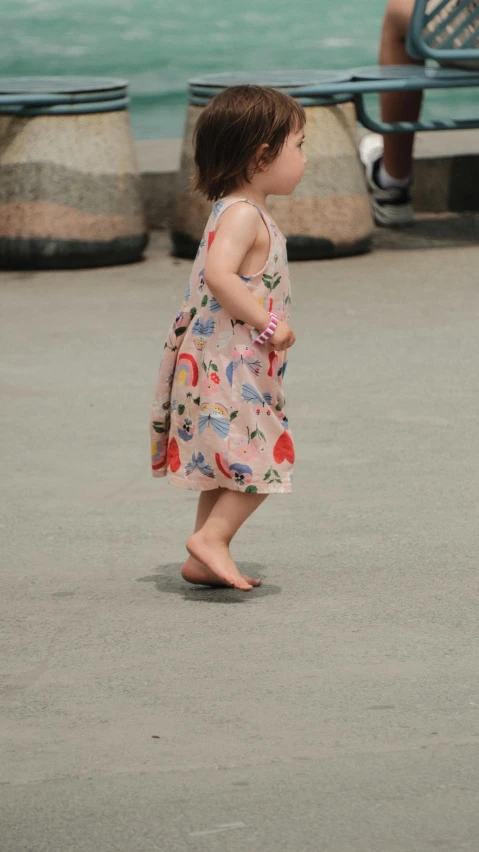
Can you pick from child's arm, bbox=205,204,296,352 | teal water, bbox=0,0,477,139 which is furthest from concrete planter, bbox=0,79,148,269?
teal water, bbox=0,0,477,139

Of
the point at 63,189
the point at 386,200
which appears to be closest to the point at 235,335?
the point at 63,189

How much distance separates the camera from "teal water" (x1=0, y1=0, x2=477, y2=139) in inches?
1081

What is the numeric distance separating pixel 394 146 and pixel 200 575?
4559 millimetres

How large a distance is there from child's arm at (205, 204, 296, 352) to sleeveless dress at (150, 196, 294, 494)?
0.14 ft

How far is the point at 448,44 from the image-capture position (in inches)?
276

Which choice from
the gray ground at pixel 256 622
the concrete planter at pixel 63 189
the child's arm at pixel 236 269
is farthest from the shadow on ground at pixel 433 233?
the child's arm at pixel 236 269

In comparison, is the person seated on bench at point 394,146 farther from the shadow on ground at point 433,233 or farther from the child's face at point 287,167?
the child's face at point 287,167

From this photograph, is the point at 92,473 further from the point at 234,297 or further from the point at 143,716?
the point at 143,716

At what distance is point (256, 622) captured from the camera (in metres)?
3.21

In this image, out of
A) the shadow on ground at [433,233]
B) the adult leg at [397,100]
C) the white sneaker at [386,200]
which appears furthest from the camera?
the white sneaker at [386,200]

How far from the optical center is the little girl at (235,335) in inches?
131

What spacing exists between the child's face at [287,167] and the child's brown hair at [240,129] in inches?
0.6

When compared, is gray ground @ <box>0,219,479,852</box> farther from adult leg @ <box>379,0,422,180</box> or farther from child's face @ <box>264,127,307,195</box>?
adult leg @ <box>379,0,422,180</box>

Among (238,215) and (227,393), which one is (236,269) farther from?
(227,393)
